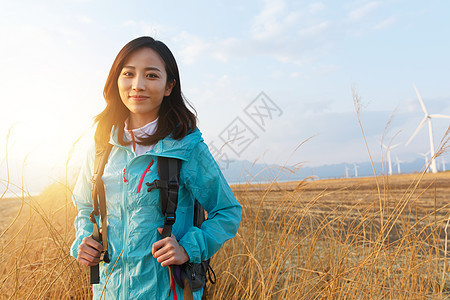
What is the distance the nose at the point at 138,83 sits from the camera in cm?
160

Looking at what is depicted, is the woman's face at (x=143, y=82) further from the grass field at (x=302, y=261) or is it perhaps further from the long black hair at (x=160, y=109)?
the grass field at (x=302, y=261)

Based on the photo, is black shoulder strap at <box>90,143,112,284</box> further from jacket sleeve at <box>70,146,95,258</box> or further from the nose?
the nose

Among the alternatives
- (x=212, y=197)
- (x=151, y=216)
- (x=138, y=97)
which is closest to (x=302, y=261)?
(x=212, y=197)

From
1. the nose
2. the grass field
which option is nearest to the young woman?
the nose

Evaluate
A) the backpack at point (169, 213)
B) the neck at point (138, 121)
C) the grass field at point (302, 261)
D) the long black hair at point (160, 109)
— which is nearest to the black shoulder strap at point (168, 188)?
the backpack at point (169, 213)

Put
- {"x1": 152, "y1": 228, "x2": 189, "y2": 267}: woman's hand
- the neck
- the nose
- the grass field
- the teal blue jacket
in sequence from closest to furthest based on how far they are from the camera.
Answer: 1. {"x1": 152, "y1": 228, "x2": 189, "y2": 267}: woman's hand
2. the teal blue jacket
3. the nose
4. the neck
5. the grass field

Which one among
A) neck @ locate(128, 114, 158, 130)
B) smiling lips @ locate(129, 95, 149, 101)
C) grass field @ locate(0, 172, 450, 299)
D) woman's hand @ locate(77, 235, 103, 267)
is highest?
smiling lips @ locate(129, 95, 149, 101)

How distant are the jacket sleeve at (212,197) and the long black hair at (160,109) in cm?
16

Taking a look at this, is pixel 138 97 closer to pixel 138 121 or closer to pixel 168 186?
pixel 138 121

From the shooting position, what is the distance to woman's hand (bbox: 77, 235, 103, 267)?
4.87 ft

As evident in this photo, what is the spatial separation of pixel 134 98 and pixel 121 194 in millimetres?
470

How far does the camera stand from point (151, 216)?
1.46 m

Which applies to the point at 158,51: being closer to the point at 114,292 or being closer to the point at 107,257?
the point at 107,257

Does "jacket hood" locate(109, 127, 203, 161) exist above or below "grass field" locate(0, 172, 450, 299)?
above
